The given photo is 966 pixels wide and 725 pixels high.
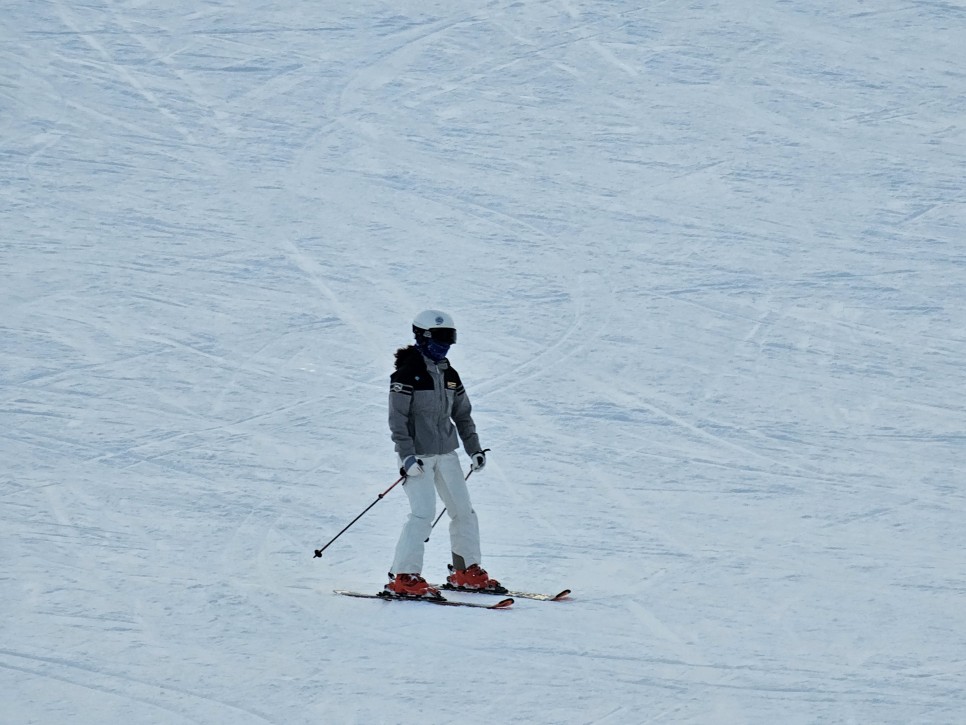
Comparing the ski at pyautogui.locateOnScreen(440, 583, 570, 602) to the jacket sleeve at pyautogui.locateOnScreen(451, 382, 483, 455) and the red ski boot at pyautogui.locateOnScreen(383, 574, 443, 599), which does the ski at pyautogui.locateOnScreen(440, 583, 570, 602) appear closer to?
the red ski boot at pyautogui.locateOnScreen(383, 574, 443, 599)

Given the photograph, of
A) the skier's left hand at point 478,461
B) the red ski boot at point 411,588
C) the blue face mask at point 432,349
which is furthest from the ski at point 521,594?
the blue face mask at point 432,349

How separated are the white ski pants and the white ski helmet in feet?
1.97

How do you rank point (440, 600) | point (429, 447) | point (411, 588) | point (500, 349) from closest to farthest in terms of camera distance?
point (440, 600)
point (411, 588)
point (429, 447)
point (500, 349)

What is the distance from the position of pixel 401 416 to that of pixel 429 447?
0.25m

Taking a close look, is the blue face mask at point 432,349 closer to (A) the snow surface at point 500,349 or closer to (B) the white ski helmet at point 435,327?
(B) the white ski helmet at point 435,327

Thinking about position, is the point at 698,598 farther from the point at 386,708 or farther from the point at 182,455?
the point at 182,455

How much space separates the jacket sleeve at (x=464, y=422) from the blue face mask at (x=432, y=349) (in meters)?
0.26

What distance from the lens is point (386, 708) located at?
587 centimetres

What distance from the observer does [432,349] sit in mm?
7391

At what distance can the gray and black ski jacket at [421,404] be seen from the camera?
7328mm

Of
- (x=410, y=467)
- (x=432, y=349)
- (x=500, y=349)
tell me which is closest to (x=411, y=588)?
(x=410, y=467)

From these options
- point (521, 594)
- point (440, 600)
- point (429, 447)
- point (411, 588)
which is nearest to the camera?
point (440, 600)

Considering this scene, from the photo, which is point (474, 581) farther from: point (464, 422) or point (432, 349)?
point (432, 349)

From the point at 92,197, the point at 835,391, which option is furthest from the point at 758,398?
the point at 92,197
